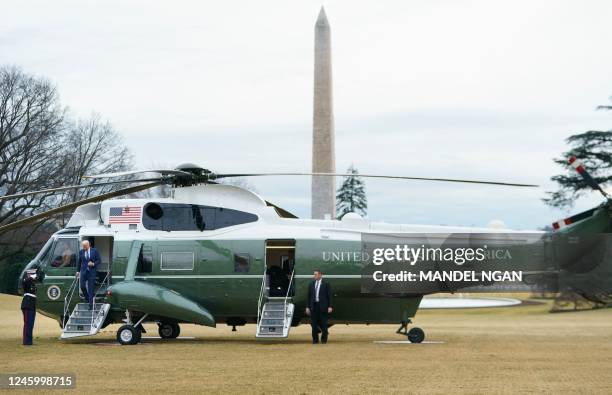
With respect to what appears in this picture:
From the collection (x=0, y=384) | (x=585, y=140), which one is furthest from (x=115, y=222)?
(x=585, y=140)

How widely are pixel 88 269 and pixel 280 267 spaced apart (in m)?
4.49

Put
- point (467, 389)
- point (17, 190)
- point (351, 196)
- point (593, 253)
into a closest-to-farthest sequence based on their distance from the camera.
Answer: point (467, 389), point (593, 253), point (17, 190), point (351, 196)

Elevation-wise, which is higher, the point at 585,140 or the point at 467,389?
the point at 585,140

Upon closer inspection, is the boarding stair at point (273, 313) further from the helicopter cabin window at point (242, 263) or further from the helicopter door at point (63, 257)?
the helicopter door at point (63, 257)

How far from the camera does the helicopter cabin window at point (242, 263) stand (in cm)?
Result: 2158

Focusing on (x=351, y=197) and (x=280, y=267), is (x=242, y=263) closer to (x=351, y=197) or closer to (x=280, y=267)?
(x=280, y=267)

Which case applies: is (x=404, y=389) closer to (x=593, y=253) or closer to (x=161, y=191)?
(x=593, y=253)

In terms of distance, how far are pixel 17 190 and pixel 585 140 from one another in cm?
3426

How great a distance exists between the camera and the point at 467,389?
12.6 m

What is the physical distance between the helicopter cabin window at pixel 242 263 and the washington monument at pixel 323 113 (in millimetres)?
21878

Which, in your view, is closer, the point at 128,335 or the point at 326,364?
the point at 326,364

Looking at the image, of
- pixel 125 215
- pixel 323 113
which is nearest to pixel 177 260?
pixel 125 215

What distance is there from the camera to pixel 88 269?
2128 cm

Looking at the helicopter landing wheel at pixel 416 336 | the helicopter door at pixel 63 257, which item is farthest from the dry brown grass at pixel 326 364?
the helicopter door at pixel 63 257
